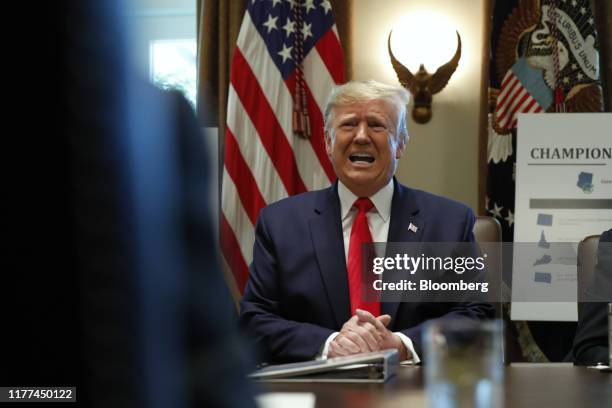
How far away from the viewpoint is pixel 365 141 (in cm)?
298

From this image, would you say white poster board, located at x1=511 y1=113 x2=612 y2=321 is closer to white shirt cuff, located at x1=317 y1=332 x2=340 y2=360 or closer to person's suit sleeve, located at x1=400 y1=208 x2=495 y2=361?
person's suit sleeve, located at x1=400 y1=208 x2=495 y2=361

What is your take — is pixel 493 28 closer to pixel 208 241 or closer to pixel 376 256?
pixel 376 256

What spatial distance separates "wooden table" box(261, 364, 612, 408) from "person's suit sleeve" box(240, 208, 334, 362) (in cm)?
61

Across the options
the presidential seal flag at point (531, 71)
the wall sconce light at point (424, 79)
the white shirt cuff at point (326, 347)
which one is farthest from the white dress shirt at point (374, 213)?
the wall sconce light at point (424, 79)

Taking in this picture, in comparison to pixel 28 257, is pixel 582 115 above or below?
above

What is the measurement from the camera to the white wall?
16.0 feet

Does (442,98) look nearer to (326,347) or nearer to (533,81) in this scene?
(533,81)

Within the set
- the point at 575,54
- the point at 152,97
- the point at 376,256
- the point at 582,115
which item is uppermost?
the point at 575,54

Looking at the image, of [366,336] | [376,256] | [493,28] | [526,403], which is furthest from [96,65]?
[493,28]

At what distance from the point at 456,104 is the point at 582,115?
2.83ft

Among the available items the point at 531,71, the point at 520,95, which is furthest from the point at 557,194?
the point at 531,71

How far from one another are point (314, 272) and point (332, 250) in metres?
0.11

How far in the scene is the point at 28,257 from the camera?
0.35 meters

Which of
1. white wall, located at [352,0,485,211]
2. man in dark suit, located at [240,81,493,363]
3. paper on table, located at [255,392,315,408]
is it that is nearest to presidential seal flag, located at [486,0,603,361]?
white wall, located at [352,0,485,211]
